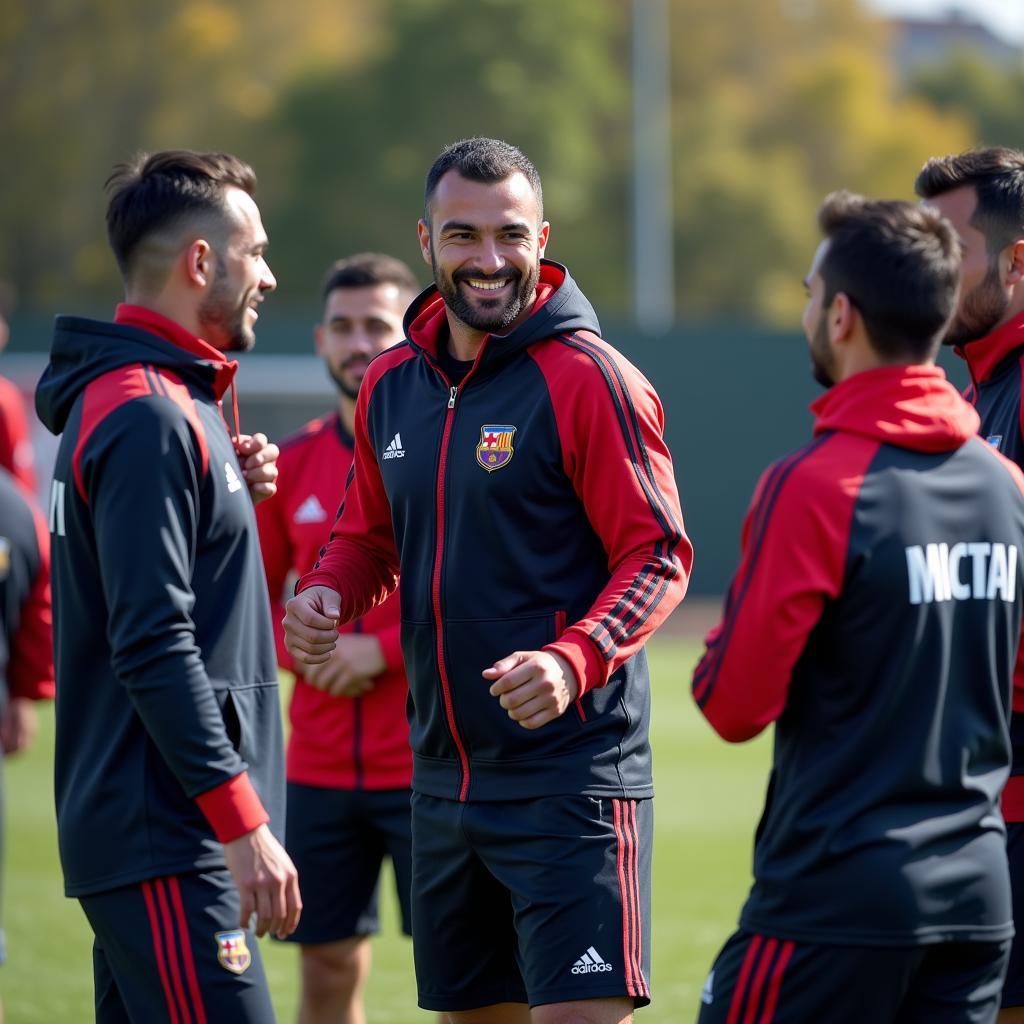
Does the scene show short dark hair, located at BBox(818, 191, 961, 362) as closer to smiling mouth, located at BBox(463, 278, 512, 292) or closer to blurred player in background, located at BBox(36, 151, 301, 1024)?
smiling mouth, located at BBox(463, 278, 512, 292)

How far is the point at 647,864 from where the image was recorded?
4070 millimetres

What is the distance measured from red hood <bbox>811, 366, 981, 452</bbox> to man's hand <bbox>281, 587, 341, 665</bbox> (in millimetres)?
1367

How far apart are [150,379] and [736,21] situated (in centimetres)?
5898

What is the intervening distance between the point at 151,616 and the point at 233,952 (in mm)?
769

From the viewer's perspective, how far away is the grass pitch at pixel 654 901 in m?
6.52

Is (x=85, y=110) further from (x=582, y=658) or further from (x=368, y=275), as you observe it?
(x=582, y=658)

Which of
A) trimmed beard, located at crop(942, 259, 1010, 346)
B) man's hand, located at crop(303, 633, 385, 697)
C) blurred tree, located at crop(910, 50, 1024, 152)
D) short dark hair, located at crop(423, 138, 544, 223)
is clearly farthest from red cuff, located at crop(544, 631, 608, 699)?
blurred tree, located at crop(910, 50, 1024, 152)

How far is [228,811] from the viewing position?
358 cm

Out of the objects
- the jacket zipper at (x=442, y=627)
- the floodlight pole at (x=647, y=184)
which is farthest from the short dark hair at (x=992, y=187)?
the floodlight pole at (x=647, y=184)

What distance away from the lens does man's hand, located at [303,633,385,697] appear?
18.2 ft

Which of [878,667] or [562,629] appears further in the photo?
[562,629]

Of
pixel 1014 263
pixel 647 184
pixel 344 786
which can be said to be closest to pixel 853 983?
pixel 1014 263

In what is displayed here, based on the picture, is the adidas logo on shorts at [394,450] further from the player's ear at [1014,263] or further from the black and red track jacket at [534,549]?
the player's ear at [1014,263]

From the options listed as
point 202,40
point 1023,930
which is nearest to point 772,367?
point 1023,930
